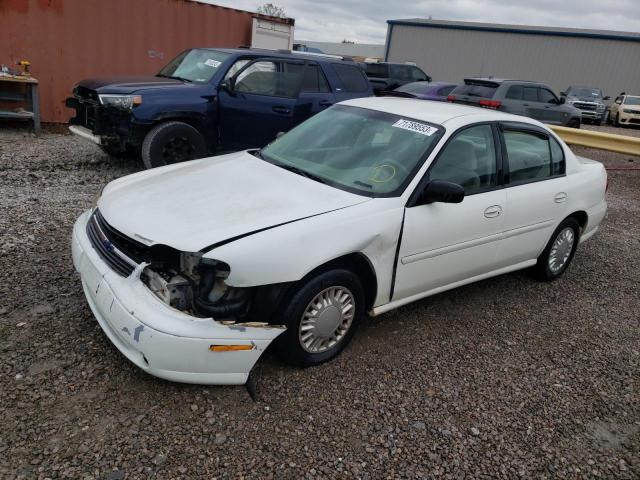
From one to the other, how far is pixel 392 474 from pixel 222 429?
0.87 m

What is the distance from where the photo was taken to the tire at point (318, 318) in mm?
2854

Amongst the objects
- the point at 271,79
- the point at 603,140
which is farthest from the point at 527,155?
the point at 603,140

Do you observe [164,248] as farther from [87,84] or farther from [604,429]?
[87,84]

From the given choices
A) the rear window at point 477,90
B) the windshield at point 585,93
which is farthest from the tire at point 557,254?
the windshield at point 585,93

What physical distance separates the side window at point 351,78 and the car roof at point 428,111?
11.8 ft

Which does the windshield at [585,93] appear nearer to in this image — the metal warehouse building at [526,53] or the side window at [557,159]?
the metal warehouse building at [526,53]

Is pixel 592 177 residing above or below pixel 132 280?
above

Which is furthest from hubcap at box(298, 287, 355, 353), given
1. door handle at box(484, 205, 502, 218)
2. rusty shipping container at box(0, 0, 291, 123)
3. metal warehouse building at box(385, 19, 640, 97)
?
metal warehouse building at box(385, 19, 640, 97)

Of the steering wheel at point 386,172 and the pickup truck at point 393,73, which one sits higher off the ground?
the pickup truck at point 393,73

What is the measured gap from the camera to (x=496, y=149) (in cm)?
391

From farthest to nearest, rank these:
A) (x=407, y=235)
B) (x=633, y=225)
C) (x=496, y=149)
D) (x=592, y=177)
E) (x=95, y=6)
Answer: (x=95, y=6) < (x=633, y=225) < (x=592, y=177) < (x=496, y=149) < (x=407, y=235)

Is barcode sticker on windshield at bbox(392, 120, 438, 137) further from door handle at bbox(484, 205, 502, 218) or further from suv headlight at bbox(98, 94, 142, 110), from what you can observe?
suv headlight at bbox(98, 94, 142, 110)

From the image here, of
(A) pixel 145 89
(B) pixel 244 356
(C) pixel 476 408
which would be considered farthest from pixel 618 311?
(A) pixel 145 89

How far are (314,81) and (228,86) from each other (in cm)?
133
